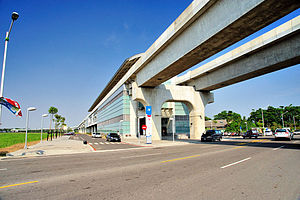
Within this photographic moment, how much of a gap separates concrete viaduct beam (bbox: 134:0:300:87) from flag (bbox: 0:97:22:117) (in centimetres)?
1441

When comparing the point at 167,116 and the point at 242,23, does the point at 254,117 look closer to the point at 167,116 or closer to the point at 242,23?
the point at 167,116

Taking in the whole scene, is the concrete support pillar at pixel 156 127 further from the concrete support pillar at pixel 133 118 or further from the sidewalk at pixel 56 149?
the concrete support pillar at pixel 133 118

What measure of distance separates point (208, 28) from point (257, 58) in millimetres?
11375

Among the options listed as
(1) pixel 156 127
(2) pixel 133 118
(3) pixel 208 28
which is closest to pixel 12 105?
(3) pixel 208 28

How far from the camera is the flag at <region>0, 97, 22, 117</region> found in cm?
1294

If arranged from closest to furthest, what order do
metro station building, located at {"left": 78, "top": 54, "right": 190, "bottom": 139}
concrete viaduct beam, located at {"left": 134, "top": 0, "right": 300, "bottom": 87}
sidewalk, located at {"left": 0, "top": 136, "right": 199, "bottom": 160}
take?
concrete viaduct beam, located at {"left": 134, "top": 0, "right": 300, "bottom": 87} < sidewalk, located at {"left": 0, "top": 136, "right": 199, "bottom": 160} < metro station building, located at {"left": 78, "top": 54, "right": 190, "bottom": 139}

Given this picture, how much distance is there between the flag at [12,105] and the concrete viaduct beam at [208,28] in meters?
14.4

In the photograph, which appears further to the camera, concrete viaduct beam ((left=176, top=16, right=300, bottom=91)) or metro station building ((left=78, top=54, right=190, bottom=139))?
metro station building ((left=78, top=54, right=190, bottom=139))

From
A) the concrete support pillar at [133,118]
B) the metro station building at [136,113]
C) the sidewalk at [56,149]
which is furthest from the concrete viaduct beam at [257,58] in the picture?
the concrete support pillar at [133,118]

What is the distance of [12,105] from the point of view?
13.2 m

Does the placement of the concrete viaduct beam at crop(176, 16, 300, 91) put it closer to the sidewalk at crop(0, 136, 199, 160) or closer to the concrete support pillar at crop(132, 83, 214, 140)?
the concrete support pillar at crop(132, 83, 214, 140)

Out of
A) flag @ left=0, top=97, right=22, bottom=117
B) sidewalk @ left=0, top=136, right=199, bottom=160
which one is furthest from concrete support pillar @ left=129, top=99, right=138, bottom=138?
flag @ left=0, top=97, right=22, bottom=117

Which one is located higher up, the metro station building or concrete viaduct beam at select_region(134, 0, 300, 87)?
concrete viaduct beam at select_region(134, 0, 300, 87)

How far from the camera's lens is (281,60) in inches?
748
